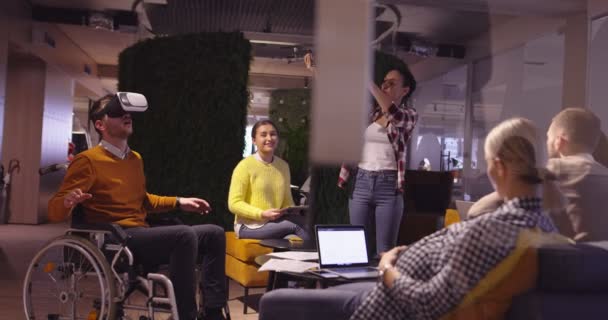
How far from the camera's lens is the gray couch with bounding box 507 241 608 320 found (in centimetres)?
134

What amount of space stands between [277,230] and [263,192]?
0.24m

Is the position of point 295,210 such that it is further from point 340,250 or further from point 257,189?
point 340,250

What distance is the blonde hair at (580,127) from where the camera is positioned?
1.52 meters

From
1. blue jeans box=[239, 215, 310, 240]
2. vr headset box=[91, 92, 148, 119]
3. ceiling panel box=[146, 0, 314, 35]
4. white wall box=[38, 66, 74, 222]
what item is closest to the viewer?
vr headset box=[91, 92, 148, 119]

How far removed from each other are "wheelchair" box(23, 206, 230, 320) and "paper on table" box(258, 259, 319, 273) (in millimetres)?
431

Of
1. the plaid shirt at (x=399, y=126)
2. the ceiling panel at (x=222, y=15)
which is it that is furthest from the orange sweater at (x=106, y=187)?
the ceiling panel at (x=222, y=15)

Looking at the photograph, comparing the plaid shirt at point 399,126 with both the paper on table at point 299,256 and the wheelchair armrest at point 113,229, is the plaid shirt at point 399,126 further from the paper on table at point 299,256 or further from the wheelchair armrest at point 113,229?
the wheelchair armrest at point 113,229

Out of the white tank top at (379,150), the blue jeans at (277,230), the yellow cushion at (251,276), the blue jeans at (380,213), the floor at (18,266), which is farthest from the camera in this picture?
the blue jeans at (277,230)

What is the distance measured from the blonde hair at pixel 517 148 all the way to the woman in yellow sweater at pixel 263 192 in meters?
2.80

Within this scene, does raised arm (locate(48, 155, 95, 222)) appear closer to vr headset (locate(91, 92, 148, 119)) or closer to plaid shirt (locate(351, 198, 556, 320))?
vr headset (locate(91, 92, 148, 119))

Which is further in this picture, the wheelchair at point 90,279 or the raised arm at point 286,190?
the raised arm at point 286,190

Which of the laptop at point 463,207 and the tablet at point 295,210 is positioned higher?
the laptop at point 463,207

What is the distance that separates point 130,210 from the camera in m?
3.11

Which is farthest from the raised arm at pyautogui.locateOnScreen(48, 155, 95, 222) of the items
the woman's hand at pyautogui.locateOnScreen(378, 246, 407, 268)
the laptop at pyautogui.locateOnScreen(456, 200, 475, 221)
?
the laptop at pyautogui.locateOnScreen(456, 200, 475, 221)
